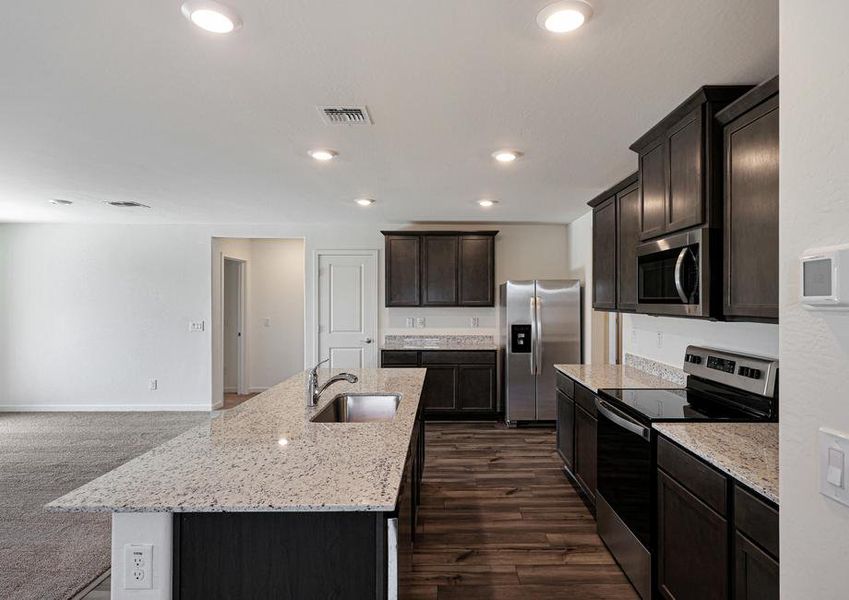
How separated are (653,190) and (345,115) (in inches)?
67.3

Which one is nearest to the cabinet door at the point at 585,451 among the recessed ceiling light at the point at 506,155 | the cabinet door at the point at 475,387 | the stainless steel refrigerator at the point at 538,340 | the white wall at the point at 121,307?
the recessed ceiling light at the point at 506,155

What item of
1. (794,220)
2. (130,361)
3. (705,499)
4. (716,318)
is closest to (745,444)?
(705,499)

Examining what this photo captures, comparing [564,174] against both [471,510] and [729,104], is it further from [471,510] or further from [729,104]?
[471,510]

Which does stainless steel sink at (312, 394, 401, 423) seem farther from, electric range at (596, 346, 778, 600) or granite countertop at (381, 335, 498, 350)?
granite countertop at (381, 335, 498, 350)

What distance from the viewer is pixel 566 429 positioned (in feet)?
12.0

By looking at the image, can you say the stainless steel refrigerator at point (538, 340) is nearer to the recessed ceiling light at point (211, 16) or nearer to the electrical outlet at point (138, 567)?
the recessed ceiling light at point (211, 16)

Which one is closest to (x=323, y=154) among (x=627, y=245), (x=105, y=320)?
(x=627, y=245)

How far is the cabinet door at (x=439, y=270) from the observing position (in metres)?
5.81

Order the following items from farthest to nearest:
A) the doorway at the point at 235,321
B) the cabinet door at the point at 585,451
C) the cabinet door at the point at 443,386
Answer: the doorway at the point at 235,321
the cabinet door at the point at 443,386
the cabinet door at the point at 585,451

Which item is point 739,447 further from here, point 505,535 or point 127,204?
point 127,204

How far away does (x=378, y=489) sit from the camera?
1.37 m

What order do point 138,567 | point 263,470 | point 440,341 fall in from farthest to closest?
point 440,341
point 263,470
point 138,567

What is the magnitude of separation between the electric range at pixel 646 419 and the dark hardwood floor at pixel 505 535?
197mm

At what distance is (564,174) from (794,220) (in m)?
2.91
